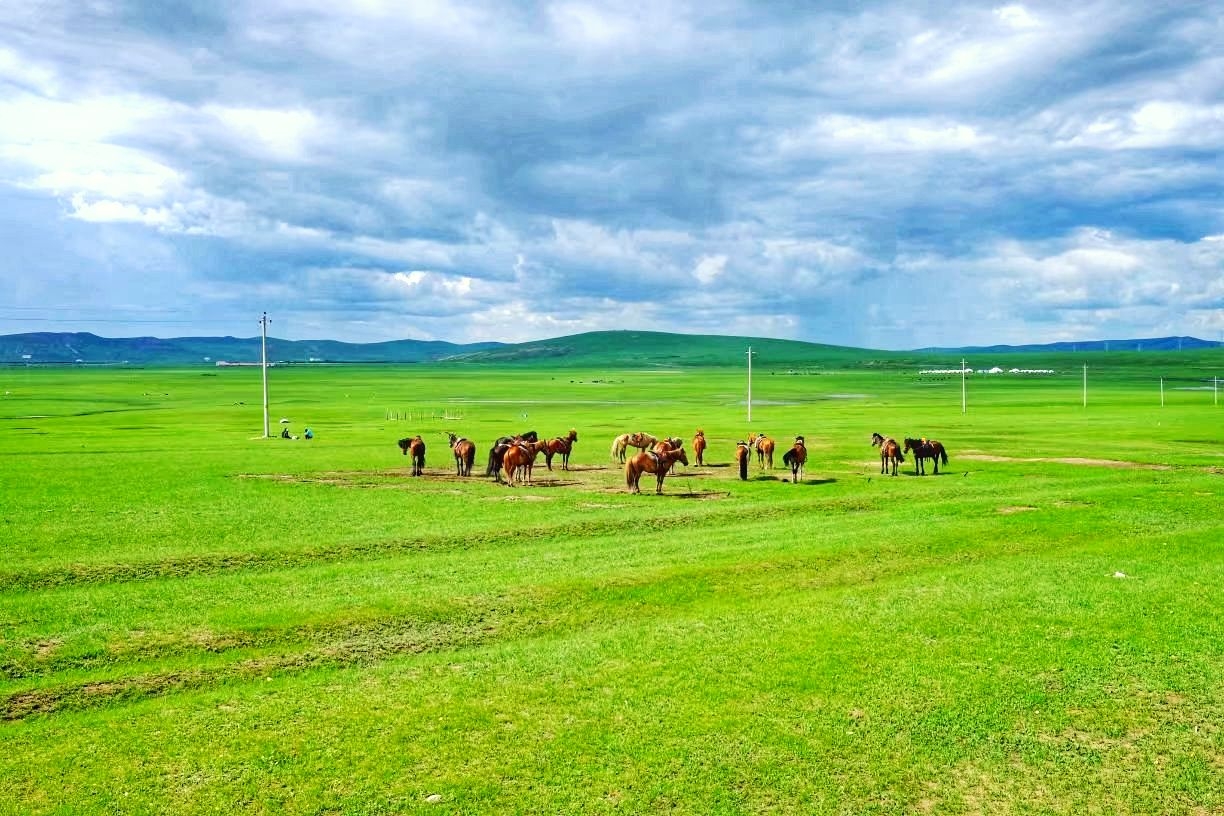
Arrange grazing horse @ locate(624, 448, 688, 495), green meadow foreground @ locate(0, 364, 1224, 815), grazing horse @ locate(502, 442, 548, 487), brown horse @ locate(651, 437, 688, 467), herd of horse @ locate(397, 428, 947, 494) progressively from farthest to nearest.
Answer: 1. brown horse @ locate(651, 437, 688, 467)
2. grazing horse @ locate(502, 442, 548, 487)
3. herd of horse @ locate(397, 428, 947, 494)
4. grazing horse @ locate(624, 448, 688, 495)
5. green meadow foreground @ locate(0, 364, 1224, 815)

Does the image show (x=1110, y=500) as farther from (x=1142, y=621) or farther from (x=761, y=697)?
(x=761, y=697)

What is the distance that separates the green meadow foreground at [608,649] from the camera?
10922 mm

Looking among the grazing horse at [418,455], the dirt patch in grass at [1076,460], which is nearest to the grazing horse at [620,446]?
the grazing horse at [418,455]

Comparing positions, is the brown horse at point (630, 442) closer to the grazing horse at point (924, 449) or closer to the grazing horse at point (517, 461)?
the grazing horse at point (517, 461)

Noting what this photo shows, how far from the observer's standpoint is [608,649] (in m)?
15.6

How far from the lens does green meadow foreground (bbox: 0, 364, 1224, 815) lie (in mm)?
10922

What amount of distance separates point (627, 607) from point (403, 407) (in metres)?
86.2

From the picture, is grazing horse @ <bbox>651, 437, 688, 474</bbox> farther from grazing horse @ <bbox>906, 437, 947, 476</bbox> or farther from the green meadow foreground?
grazing horse @ <bbox>906, 437, 947, 476</bbox>

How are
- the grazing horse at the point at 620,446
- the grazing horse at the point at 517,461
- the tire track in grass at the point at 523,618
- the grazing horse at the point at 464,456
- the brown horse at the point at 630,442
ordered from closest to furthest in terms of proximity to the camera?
1. the tire track in grass at the point at 523,618
2. the grazing horse at the point at 517,461
3. the grazing horse at the point at 464,456
4. the brown horse at the point at 630,442
5. the grazing horse at the point at 620,446

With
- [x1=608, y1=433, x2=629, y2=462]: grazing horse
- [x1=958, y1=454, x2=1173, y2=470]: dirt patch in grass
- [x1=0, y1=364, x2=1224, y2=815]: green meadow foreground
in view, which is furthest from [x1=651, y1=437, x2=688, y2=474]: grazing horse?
[x1=958, y1=454, x2=1173, y2=470]: dirt patch in grass

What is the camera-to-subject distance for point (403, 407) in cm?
10100

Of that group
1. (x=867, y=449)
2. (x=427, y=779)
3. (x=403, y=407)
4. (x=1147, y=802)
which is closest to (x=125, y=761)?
(x=427, y=779)

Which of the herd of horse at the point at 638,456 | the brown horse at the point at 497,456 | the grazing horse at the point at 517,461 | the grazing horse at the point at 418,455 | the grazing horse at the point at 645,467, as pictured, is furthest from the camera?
the grazing horse at the point at 418,455

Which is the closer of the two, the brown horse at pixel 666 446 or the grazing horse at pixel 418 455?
the brown horse at pixel 666 446
